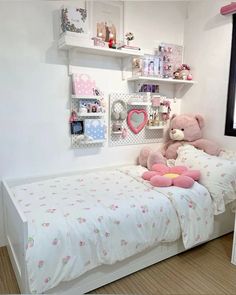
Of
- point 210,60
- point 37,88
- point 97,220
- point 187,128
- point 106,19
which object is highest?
point 106,19

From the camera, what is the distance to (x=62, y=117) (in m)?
2.25

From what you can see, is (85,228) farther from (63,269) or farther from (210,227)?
(210,227)

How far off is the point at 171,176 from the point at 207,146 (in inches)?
25.6

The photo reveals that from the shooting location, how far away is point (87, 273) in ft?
5.04

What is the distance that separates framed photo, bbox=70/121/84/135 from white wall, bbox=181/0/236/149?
1.32 metres

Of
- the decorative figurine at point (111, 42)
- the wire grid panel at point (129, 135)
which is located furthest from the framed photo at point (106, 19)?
the wire grid panel at point (129, 135)

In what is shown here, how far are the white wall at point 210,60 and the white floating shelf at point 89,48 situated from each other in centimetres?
79

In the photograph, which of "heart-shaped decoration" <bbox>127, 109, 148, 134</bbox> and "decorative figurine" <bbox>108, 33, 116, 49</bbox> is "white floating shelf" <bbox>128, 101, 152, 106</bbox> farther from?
"decorative figurine" <bbox>108, 33, 116, 49</bbox>

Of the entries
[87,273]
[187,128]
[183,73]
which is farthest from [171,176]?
[183,73]

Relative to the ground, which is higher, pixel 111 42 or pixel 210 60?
→ pixel 111 42

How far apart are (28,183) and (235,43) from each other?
2.34m

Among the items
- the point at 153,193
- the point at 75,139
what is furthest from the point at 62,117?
the point at 153,193

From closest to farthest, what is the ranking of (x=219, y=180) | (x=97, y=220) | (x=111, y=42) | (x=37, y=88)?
(x=97, y=220) < (x=219, y=180) < (x=37, y=88) < (x=111, y=42)

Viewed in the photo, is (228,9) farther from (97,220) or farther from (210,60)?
(97,220)
